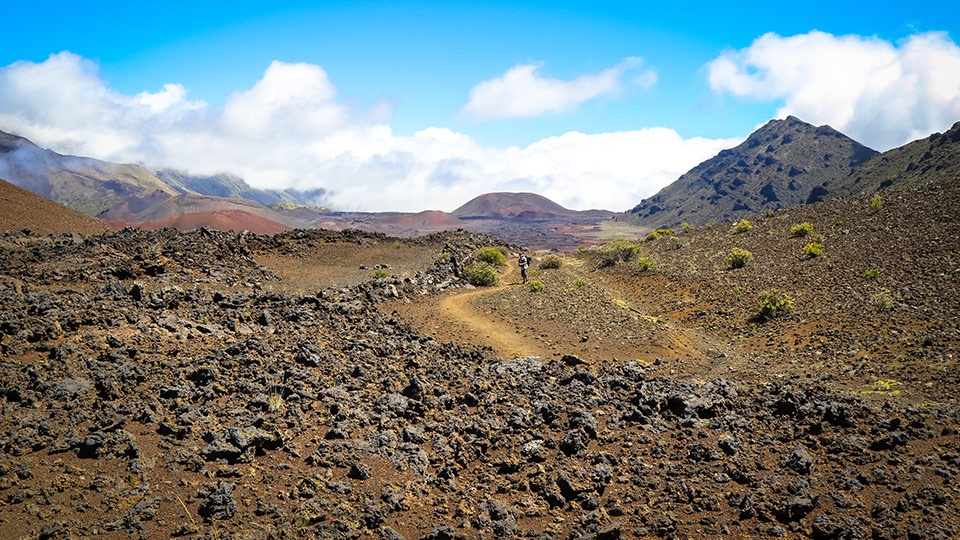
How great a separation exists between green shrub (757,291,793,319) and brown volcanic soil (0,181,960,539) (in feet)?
1.50

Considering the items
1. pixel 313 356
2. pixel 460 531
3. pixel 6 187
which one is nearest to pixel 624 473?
pixel 460 531

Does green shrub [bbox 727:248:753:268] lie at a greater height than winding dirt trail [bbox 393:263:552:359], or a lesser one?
greater

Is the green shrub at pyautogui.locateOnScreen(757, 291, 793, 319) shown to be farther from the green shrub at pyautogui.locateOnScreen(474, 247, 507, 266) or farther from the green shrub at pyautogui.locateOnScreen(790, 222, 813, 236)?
the green shrub at pyautogui.locateOnScreen(474, 247, 507, 266)

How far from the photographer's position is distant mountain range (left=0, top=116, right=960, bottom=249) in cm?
7306

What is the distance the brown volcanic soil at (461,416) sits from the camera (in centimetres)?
624

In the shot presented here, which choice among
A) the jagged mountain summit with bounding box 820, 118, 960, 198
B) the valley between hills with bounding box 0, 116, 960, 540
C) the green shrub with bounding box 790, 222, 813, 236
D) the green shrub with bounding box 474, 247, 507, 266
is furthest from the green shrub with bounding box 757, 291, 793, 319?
the jagged mountain summit with bounding box 820, 118, 960, 198

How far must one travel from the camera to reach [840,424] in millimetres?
8570

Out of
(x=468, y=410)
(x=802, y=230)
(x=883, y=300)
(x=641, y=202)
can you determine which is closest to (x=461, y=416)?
(x=468, y=410)

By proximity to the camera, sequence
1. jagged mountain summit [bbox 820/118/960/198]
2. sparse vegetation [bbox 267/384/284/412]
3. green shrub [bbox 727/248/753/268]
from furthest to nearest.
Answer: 1. jagged mountain summit [bbox 820/118/960/198]
2. green shrub [bbox 727/248/753/268]
3. sparse vegetation [bbox 267/384/284/412]

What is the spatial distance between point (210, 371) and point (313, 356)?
2002 millimetres

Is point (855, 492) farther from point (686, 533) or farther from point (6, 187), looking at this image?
point (6, 187)

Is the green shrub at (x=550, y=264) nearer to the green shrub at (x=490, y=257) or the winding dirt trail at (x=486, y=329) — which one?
the green shrub at (x=490, y=257)

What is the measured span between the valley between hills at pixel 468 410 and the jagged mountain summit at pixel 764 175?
308 ft

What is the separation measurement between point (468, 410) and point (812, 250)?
1828 centimetres
